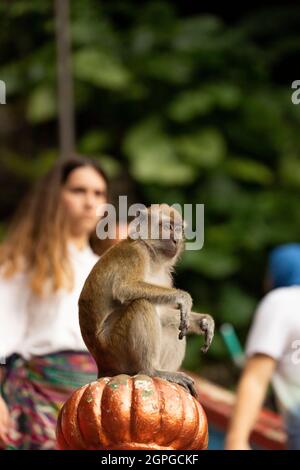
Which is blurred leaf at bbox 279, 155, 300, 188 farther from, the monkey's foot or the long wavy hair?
the monkey's foot

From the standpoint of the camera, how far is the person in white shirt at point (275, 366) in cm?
331

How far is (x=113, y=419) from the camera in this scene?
194cm

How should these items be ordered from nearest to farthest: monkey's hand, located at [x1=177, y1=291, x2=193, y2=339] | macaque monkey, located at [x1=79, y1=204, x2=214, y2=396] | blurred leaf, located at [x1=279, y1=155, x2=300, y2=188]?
monkey's hand, located at [x1=177, y1=291, x2=193, y2=339] < macaque monkey, located at [x1=79, y1=204, x2=214, y2=396] < blurred leaf, located at [x1=279, y1=155, x2=300, y2=188]

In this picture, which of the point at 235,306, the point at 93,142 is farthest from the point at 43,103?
the point at 235,306

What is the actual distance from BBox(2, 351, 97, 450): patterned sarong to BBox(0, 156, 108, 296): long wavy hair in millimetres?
274

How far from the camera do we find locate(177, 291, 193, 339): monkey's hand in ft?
6.47

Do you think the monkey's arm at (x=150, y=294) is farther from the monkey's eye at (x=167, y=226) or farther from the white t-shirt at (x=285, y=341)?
the white t-shirt at (x=285, y=341)

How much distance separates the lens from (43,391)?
324 cm

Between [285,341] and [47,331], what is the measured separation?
0.92 m

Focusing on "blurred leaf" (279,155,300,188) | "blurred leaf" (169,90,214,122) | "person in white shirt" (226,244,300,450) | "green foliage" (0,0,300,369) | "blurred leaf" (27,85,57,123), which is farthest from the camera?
"blurred leaf" (27,85,57,123)

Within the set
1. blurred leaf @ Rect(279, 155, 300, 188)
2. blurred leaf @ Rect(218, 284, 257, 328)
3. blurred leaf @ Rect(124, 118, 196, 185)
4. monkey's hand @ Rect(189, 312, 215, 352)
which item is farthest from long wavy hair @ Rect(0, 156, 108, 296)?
blurred leaf @ Rect(279, 155, 300, 188)

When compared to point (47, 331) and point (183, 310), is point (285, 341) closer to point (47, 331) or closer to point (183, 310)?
point (47, 331)

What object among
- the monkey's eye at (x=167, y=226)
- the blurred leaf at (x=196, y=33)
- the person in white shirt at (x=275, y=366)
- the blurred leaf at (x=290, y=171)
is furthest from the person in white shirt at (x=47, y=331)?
the blurred leaf at (x=196, y=33)

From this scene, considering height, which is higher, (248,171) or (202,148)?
(202,148)
